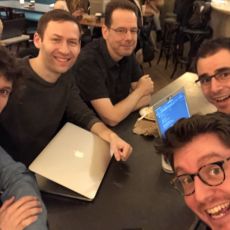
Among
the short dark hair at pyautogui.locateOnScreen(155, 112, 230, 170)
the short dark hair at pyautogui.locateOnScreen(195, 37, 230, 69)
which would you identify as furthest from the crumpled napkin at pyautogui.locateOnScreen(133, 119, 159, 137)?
the short dark hair at pyautogui.locateOnScreen(155, 112, 230, 170)

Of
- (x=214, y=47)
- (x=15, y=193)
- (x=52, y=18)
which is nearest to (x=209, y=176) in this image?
(x=15, y=193)

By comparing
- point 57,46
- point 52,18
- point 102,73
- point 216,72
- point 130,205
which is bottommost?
point 130,205

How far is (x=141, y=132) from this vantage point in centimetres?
182

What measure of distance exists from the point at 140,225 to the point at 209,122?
1.45 feet

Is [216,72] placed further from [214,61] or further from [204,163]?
[204,163]

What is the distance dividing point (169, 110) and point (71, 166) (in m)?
0.51

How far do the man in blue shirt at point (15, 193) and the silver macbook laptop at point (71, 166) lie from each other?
6 cm

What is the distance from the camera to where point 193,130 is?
3.38ft

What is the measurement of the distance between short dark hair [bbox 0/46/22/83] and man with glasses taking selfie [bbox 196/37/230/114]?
97 centimetres

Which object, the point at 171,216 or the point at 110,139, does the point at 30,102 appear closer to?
the point at 110,139

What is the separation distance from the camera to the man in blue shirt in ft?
3.75

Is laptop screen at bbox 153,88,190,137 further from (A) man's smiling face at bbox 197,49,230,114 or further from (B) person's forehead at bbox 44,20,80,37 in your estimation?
(B) person's forehead at bbox 44,20,80,37

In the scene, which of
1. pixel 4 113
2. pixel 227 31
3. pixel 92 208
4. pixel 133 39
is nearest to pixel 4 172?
pixel 92 208

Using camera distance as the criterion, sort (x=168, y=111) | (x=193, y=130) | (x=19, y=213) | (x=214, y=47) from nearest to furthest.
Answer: (x=193, y=130)
(x=19, y=213)
(x=168, y=111)
(x=214, y=47)
